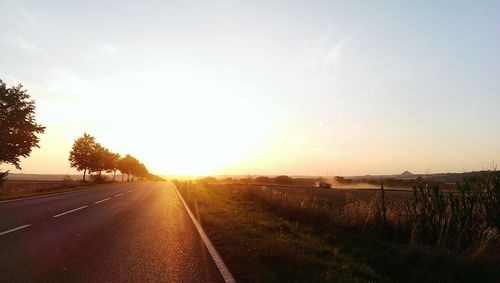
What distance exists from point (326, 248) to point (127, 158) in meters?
104

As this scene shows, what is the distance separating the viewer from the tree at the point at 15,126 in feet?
105

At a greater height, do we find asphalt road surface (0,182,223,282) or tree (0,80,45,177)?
tree (0,80,45,177)

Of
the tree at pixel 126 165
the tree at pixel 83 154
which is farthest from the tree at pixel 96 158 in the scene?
the tree at pixel 126 165

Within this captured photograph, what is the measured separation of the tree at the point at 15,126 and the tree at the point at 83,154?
930 inches

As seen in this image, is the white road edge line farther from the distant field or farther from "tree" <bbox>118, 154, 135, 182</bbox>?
"tree" <bbox>118, 154, 135, 182</bbox>

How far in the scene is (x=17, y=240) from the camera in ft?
27.4

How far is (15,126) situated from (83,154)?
25.2 meters

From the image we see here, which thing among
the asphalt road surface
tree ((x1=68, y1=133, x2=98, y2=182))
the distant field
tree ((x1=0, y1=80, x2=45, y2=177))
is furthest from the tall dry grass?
tree ((x1=68, y1=133, x2=98, y2=182))

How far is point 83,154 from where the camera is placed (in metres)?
57.5

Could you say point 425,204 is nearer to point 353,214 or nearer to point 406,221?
point 406,221

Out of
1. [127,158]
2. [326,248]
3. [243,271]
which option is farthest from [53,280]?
[127,158]

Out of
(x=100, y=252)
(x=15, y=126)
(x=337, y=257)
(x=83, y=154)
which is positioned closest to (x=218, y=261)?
(x=100, y=252)

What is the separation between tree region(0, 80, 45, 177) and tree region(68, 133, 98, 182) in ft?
77.5

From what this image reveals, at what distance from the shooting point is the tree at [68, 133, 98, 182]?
57.0 metres
